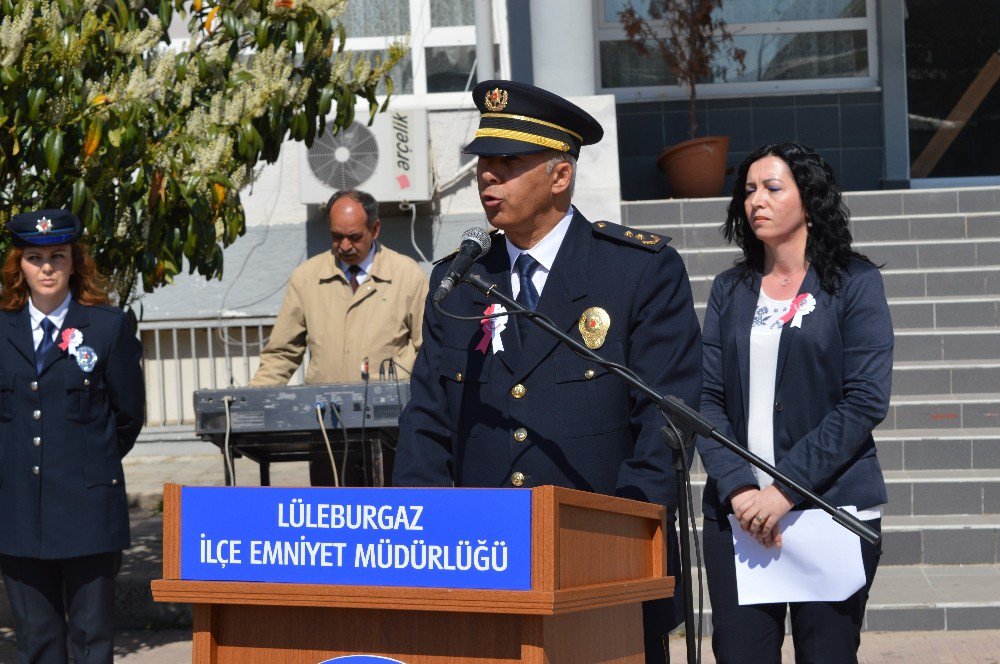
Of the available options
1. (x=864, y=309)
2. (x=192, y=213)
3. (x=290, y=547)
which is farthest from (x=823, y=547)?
(x=192, y=213)

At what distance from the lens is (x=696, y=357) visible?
3.44 metres

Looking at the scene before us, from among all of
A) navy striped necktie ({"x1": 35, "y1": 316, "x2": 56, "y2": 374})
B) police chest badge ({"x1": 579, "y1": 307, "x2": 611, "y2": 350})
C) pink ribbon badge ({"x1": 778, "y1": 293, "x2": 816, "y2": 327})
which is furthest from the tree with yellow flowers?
police chest badge ({"x1": 579, "y1": 307, "x2": 611, "y2": 350})

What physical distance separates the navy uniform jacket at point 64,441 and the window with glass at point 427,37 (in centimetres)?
665

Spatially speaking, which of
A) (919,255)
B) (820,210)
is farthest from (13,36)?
(919,255)

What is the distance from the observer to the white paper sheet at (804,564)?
4.03m

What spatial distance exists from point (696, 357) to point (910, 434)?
15.4ft

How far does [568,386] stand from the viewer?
3395 millimetres

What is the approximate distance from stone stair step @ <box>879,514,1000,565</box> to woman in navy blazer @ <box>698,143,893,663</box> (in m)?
2.96

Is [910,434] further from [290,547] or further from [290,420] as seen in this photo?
[290,547]

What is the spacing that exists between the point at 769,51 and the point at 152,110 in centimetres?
783

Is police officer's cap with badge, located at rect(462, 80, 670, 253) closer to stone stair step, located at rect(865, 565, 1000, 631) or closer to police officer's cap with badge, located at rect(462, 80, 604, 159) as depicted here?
police officer's cap with badge, located at rect(462, 80, 604, 159)

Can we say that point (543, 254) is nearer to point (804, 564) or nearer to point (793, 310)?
point (793, 310)

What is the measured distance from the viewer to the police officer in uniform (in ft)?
11.1

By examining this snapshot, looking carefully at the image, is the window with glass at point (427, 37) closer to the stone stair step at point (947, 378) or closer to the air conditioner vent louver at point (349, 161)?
the air conditioner vent louver at point (349, 161)
